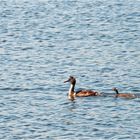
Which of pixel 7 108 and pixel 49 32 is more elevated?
A: pixel 49 32

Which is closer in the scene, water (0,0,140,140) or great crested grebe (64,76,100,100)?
water (0,0,140,140)

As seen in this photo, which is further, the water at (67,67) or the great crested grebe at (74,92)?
the great crested grebe at (74,92)

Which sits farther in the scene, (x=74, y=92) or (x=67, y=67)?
(x=67, y=67)

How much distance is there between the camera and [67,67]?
42.8m

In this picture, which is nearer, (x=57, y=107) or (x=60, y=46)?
(x=57, y=107)

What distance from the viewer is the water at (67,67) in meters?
32.9

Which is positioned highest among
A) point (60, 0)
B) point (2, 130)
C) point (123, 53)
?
point (60, 0)

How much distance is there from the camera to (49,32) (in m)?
52.7

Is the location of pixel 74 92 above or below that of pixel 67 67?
below

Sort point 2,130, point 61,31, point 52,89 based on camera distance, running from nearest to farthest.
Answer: point 2,130, point 52,89, point 61,31

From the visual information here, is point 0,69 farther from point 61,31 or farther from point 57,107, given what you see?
point 61,31

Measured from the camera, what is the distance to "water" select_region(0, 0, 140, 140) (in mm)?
32938

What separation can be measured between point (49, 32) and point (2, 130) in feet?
69.0

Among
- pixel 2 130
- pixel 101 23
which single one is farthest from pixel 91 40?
pixel 2 130
